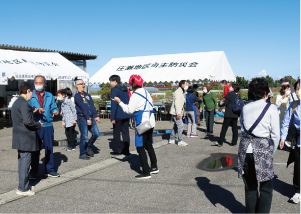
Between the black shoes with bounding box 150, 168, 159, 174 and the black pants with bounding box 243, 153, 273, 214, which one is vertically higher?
the black pants with bounding box 243, 153, 273, 214

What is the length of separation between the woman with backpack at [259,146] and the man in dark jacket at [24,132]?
2.97 meters

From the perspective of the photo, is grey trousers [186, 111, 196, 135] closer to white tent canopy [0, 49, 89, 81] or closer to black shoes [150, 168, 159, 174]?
black shoes [150, 168, 159, 174]

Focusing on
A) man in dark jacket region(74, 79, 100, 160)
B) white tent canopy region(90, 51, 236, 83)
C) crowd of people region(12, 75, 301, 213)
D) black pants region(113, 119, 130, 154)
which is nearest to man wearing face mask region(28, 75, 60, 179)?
crowd of people region(12, 75, 301, 213)

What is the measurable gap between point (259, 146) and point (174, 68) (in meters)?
12.4

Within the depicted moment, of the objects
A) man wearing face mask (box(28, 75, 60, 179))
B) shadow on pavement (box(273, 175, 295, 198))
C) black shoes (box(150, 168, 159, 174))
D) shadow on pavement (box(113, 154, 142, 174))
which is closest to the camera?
shadow on pavement (box(273, 175, 295, 198))

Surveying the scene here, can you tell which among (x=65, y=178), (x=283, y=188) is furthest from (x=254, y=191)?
(x=65, y=178)

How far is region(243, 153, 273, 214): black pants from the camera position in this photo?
3.19 meters

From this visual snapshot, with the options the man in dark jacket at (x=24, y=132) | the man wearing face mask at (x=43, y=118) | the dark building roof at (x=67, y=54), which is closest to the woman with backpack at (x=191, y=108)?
the man wearing face mask at (x=43, y=118)

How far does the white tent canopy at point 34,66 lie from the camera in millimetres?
11973

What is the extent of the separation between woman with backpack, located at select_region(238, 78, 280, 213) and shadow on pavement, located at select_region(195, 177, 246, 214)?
624mm

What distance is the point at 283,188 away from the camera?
15.2 ft

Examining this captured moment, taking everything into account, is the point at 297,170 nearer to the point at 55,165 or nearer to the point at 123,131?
the point at 123,131

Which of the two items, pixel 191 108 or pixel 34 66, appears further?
pixel 34 66

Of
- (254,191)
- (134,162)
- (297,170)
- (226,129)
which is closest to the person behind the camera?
(254,191)
